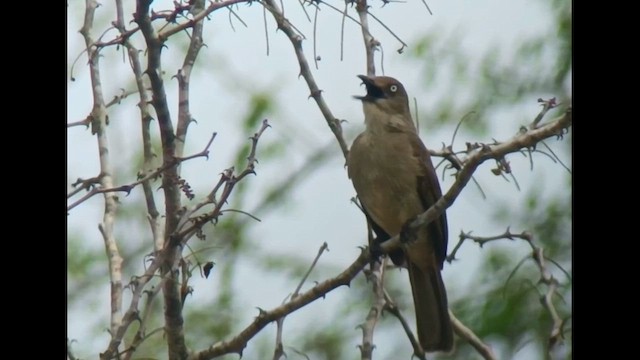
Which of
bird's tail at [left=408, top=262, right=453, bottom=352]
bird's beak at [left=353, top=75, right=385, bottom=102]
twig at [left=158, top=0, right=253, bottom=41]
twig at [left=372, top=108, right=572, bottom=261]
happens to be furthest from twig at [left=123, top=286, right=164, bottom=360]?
bird's beak at [left=353, top=75, right=385, bottom=102]

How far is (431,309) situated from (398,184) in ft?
2.30

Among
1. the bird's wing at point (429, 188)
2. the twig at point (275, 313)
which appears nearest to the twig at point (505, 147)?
Answer: the twig at point (275, 313)

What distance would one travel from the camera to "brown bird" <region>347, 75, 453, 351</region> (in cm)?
552

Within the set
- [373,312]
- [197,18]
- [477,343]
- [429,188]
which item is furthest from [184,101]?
[429,188]

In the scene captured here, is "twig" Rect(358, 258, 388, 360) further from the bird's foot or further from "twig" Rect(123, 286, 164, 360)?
"twig" Rect(123, 286, 164, 360)

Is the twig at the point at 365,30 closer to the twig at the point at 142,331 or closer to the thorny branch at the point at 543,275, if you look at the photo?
the thorny branch at the point at 543,275

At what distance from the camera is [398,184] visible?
5559 millimetres
